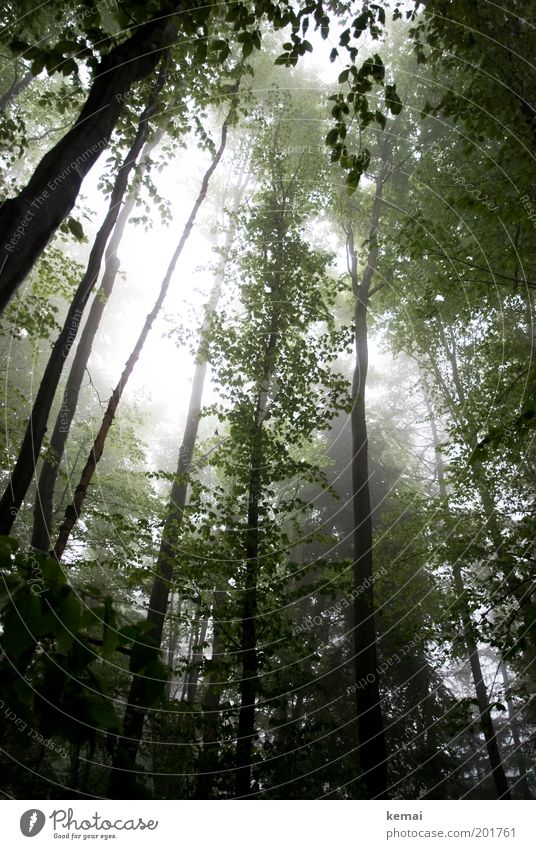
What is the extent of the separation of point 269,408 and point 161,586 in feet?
14.8

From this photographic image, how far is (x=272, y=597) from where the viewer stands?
6.29m

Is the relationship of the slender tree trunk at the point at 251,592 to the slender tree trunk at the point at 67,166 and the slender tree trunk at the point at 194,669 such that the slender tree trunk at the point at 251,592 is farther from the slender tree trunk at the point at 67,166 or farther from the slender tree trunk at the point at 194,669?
the slender tree trunk at the point at 67,166

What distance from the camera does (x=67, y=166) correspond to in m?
2.07

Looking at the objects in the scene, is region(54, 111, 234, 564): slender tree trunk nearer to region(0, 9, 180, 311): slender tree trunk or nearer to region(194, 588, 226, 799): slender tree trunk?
region(0, 9, 180, 311): slender tree trunk

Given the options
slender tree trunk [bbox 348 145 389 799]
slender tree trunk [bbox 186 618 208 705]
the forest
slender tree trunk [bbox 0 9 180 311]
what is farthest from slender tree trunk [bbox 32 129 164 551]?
slender tree trunk [bbox 0 9 180 311]

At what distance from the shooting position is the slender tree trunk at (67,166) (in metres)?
1.85

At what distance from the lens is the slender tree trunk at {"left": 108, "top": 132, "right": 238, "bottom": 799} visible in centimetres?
144

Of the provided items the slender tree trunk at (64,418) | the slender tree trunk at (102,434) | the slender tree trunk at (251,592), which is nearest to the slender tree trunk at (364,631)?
the slender tree trunk at (251,592)

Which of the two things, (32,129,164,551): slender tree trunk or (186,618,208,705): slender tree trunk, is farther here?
(32,129,164,551): slender tree trunk

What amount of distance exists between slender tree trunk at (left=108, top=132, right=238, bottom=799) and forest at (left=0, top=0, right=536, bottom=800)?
0.12 feet
